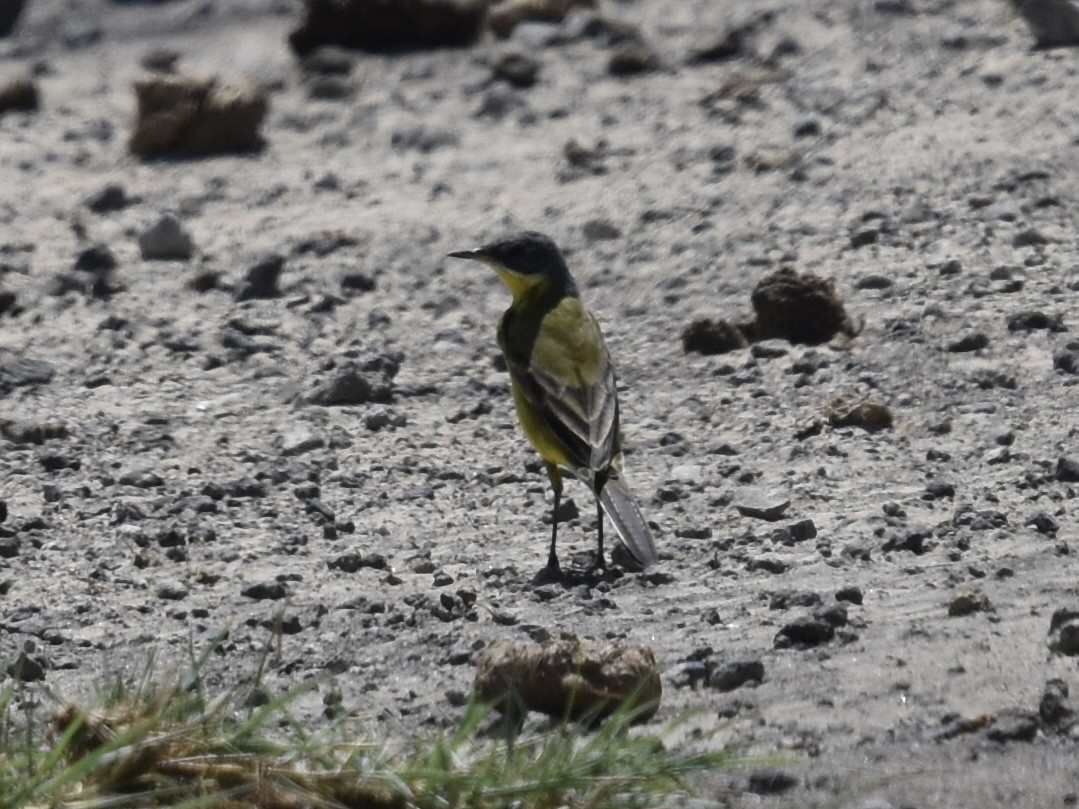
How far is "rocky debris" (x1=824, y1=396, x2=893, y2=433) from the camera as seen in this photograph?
8.45 m

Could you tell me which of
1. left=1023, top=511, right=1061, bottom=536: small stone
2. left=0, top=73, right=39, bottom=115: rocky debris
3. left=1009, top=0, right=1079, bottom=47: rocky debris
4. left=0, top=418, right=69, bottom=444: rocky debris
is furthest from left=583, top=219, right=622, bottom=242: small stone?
left=0, top=73, right=39, bottom=115: rocky debris

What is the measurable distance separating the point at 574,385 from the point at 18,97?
8.24 metres

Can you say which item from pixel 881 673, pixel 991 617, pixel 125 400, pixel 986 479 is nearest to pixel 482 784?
pixel 881 673

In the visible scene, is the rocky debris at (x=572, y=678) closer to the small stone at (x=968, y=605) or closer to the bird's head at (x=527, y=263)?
the small stone at (x=968, y=605)

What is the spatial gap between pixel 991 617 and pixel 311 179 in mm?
7434

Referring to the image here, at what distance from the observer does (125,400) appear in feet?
30.7

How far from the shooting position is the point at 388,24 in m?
15.6

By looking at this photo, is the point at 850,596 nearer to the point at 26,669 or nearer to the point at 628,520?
the point at 628,520

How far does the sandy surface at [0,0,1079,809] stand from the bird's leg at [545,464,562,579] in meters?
0.08

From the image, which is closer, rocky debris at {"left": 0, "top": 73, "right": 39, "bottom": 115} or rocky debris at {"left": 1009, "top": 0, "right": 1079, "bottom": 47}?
rocky debris at {"left": 1009, "top": 0, "right": 1079, "bottom": 47}

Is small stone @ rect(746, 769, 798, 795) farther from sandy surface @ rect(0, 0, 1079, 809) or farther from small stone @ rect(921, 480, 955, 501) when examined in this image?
small stone @ rect(921, 480, 955, 501)

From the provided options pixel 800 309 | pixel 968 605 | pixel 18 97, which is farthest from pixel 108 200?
pixel 968 605

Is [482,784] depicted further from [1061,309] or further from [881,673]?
[1061,309]

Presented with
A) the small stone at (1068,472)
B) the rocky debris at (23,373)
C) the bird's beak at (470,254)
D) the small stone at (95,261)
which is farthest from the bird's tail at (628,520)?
the small stone at (95,261)
